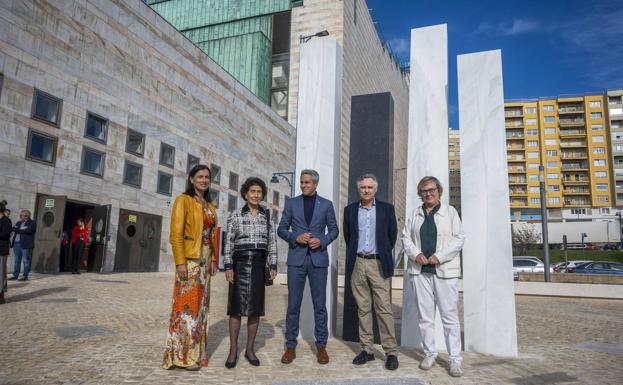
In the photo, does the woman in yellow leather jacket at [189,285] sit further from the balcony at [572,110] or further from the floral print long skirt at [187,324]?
the balcony at [572,110]

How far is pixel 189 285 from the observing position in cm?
405

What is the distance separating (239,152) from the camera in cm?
2609

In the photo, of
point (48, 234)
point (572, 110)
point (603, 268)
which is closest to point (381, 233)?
point (48, 234)

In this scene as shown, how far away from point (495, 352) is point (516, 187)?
256ft

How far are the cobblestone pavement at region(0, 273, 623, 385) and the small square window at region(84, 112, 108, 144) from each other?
9.70m

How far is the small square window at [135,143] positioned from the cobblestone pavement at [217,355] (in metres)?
11.1

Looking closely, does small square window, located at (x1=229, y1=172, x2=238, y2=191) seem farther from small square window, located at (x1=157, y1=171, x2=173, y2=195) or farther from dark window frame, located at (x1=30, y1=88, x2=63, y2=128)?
dark window frame, located at (x1=30, y1=88, x2=63, y2=128)

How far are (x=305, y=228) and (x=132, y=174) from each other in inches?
613

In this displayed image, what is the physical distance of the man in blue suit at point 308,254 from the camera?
175 inches

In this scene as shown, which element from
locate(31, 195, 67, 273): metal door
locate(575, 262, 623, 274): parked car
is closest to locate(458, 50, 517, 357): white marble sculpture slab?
locate(31, 195, 67, 273): metal door

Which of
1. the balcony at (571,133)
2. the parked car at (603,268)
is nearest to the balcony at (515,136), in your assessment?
the balcony at (571,133)

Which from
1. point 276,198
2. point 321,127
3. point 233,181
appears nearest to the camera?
point 321,127

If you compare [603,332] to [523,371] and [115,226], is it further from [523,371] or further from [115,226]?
[115,226]

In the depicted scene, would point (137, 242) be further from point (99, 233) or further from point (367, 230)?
point (367, 230)
